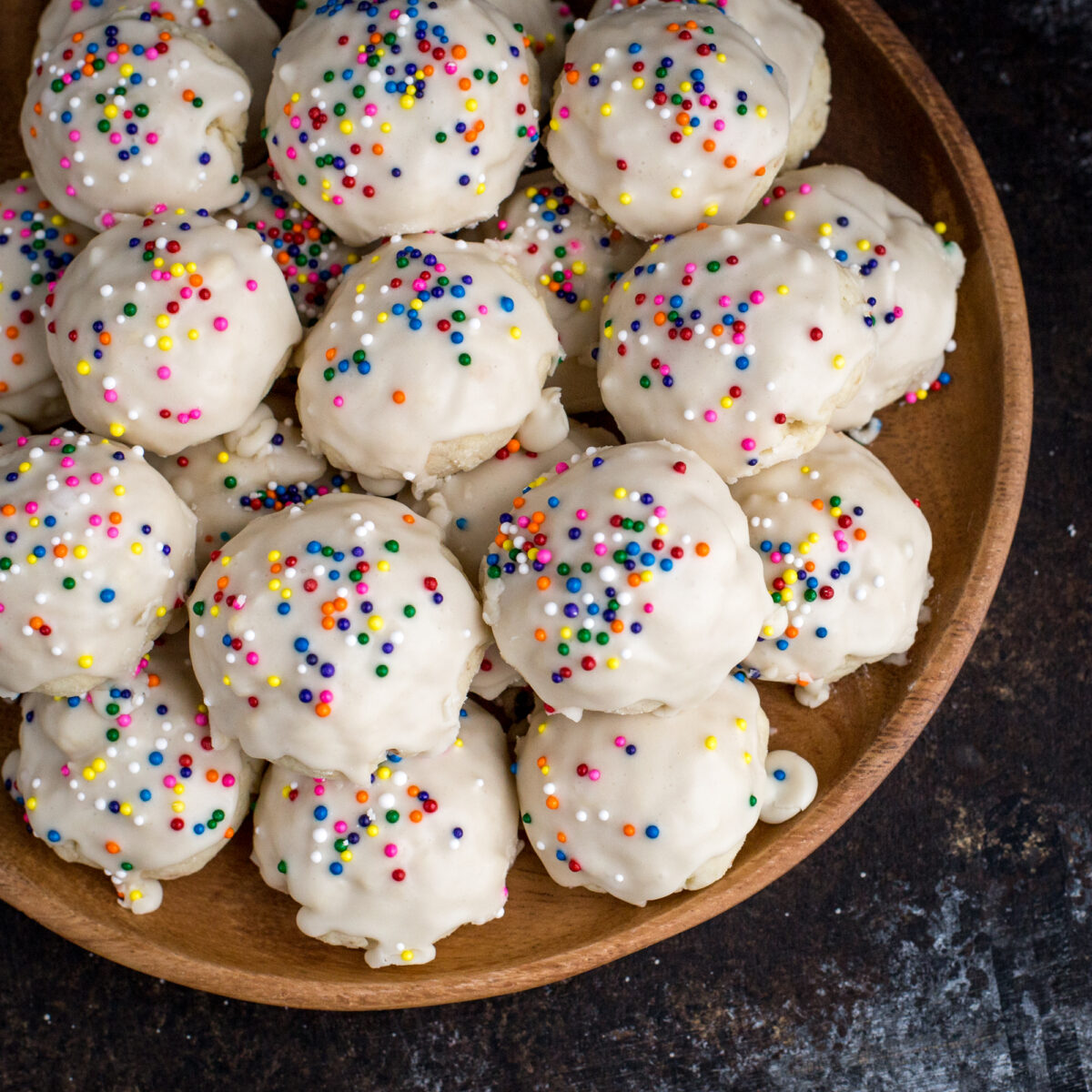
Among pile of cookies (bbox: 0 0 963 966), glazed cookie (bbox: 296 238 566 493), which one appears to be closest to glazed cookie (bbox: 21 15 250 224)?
pile of cookies (bbox: 0 0 963 966)

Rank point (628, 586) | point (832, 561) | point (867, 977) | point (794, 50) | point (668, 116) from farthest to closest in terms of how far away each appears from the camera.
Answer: point (867, 977)
point (794, 50)
point (832, 561)
point (668, 116)
point (628, 586)

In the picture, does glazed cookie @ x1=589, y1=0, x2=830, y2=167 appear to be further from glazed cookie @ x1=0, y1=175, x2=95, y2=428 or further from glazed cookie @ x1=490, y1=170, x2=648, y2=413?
glazed cookie @ x1=0, y1=175, x2=95, y2=428

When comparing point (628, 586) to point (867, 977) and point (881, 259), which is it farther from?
point (867, 977)

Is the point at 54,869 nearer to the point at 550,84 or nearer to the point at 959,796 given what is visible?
the point at 550,84

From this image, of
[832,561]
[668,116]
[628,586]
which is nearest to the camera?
[628,586]

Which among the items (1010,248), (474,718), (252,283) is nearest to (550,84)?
(252,283)

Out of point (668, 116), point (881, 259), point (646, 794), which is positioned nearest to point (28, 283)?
point (668, 116)

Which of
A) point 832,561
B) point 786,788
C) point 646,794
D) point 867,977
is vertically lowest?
point 867,977

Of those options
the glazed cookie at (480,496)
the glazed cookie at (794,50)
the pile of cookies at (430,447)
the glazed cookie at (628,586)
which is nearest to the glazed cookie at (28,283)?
the pile of cookies at (430,447)
